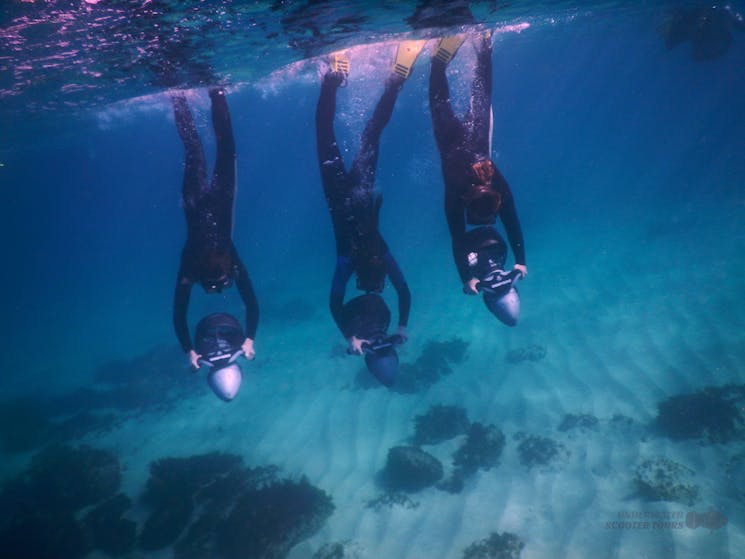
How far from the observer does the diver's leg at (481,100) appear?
6926 millimetres

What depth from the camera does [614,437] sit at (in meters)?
8.30

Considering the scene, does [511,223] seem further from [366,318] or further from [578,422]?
[578,422]

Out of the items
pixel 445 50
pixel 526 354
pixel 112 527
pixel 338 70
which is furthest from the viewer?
pixel 526 354

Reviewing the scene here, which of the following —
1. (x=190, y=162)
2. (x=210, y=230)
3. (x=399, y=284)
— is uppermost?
(x=190, y=162)

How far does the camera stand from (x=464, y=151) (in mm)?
6551

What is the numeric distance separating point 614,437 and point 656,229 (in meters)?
19.2

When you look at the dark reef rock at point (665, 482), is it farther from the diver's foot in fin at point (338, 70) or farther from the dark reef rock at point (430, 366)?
the diver's foot in fin at point (338, 70)

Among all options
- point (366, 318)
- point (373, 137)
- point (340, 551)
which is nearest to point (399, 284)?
point (366, 318)

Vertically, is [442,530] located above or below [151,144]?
below

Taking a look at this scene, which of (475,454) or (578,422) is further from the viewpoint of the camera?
(578,422)

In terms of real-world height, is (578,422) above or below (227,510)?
above

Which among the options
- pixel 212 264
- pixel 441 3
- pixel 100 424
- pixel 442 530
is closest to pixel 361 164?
pixel 212 264

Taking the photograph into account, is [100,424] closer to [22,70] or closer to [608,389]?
[22,70]

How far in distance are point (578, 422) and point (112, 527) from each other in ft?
36.3
